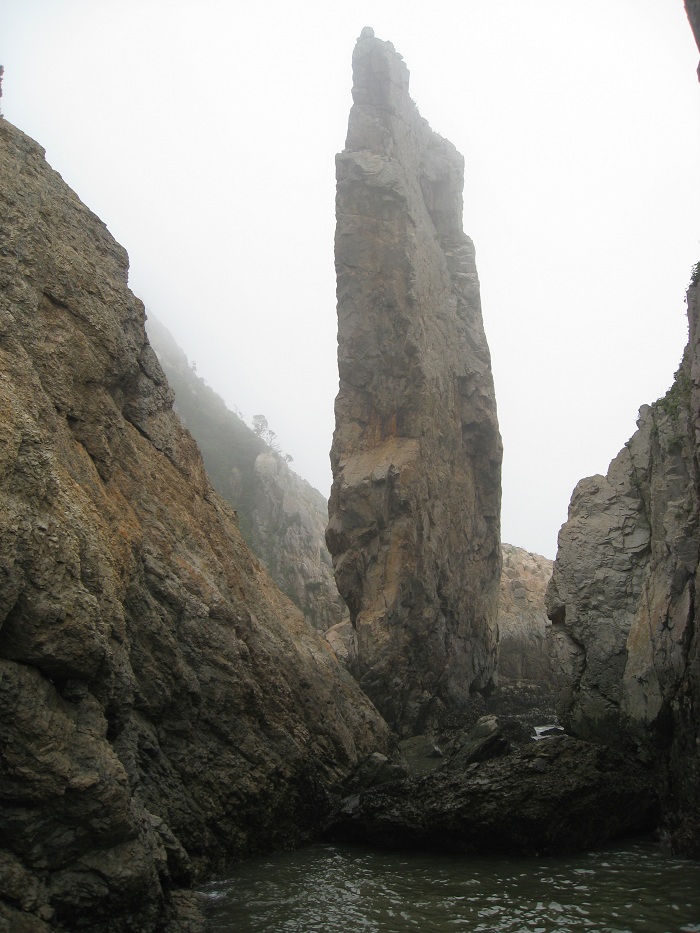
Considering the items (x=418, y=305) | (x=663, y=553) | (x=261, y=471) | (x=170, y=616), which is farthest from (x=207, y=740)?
(x=261, y=471)

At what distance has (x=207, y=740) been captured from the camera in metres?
13.1

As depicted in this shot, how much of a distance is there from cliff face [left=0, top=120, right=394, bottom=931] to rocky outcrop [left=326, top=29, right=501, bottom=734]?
31.0ft

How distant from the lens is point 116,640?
10281 mm

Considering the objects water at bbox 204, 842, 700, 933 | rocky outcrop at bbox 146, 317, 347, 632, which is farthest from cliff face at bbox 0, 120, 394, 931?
rocky outcrop at bbox 146, 317, 347, 632

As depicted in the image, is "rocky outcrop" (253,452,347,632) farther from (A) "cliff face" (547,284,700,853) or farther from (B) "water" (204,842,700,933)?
(B) "water" (204,842,700,933)

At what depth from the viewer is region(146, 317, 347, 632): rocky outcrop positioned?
4922cm

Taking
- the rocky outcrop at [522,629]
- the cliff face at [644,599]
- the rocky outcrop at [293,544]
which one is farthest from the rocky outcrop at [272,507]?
the cliff face at [644,599]

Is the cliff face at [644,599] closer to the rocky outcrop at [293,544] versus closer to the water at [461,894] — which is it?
the water at [461,894]

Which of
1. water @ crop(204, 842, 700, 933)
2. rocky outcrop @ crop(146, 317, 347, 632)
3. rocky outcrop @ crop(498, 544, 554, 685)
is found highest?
rocky outcrop @ crop(146, 317, 347, 632)

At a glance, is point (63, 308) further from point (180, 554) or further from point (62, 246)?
point (180, 554)

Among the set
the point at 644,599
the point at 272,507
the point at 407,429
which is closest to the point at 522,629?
the point at 407,429

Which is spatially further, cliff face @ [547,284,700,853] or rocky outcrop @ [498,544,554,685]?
rocky outcrop @ [498,544,554,685]

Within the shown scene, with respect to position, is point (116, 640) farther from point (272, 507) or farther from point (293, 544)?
point (272, 507)

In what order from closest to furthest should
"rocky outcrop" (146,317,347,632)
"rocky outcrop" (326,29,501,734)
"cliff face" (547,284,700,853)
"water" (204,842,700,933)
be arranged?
1. "water" (204,842,700,933)
2. "cliff face" (547,284,700,853)
3. "rocky outcrop" (326,29,501,734)
4. "rocky outcrop" (146,317,347,632)
